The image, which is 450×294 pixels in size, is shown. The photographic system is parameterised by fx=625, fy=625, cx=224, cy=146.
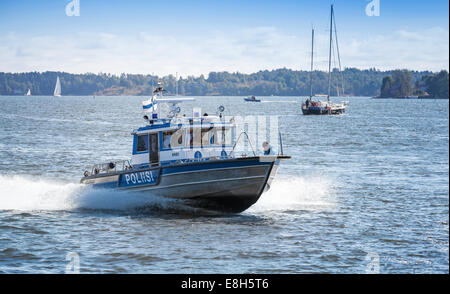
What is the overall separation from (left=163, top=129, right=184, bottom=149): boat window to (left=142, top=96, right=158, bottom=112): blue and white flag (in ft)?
5.82

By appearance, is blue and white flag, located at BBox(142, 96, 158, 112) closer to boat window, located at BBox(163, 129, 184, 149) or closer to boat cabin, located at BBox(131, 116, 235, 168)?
boat cabin, located at BBox(131, 116, 235, 168)

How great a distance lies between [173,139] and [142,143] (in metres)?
1.50

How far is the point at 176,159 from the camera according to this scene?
2338 cm

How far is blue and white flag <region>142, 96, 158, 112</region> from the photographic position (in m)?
24.9

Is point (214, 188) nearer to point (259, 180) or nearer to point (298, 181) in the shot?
point (259, 180)

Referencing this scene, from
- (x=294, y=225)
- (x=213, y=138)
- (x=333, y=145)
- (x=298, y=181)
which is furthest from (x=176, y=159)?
(x=333, y=145)

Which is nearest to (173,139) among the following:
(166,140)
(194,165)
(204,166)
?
(166,140)

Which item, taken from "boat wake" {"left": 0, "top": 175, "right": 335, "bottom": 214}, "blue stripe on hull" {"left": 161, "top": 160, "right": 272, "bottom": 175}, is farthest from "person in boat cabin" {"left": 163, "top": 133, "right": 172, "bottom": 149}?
"boat wake" {"left": 0, "top": 175, "right": 335, "bottom": 214}

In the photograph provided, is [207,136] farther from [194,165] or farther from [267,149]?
[267,149]

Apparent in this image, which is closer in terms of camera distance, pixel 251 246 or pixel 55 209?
pixel 251 246

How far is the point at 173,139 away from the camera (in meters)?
23.5

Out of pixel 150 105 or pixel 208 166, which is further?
pixel 150 105

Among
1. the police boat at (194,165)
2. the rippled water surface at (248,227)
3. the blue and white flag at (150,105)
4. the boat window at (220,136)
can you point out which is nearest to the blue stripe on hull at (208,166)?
the police boat at (194,165)
